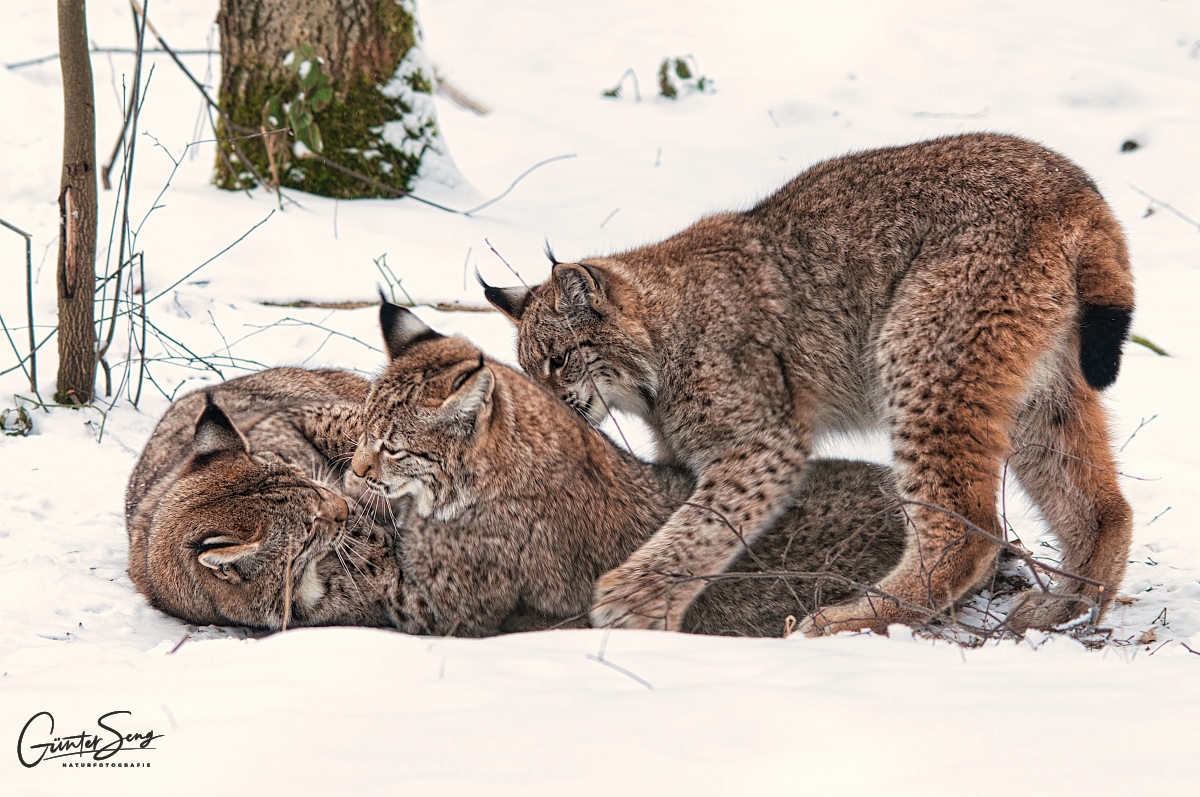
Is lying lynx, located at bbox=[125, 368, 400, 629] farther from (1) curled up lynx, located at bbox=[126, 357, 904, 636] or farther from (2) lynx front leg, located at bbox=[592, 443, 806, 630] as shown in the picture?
(2) lynx front leg, located at bbox=[592, 443, 806, 630]

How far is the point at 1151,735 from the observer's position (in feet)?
7.38

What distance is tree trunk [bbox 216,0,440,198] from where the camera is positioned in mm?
7910

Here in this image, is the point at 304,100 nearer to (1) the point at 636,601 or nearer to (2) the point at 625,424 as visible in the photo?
(2) the point at 625,424

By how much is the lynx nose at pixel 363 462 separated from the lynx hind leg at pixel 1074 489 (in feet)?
7.55

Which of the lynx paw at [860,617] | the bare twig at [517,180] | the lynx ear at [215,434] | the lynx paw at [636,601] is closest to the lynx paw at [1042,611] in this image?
the lynx paw at [860,617]

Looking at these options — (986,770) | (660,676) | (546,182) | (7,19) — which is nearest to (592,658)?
(660,676)

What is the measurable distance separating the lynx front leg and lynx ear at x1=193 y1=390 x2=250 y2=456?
1.44 m

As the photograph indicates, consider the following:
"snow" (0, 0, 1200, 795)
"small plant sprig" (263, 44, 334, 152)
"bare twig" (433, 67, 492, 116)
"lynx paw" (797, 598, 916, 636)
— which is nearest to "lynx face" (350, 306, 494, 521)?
"snow" (0, 0, 1200, 795)

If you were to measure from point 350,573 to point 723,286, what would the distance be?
1.84 meters

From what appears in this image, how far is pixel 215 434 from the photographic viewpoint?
427 centimetres

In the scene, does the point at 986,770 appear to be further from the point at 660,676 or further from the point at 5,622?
the point at 5,622

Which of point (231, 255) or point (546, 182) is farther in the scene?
point (546, 182)

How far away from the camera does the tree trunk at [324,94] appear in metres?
7.91

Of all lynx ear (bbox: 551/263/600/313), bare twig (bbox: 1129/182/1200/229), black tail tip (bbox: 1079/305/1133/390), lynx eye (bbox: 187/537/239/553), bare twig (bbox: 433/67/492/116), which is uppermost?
black tail tip (bbox: 1079/305/1133/390)
